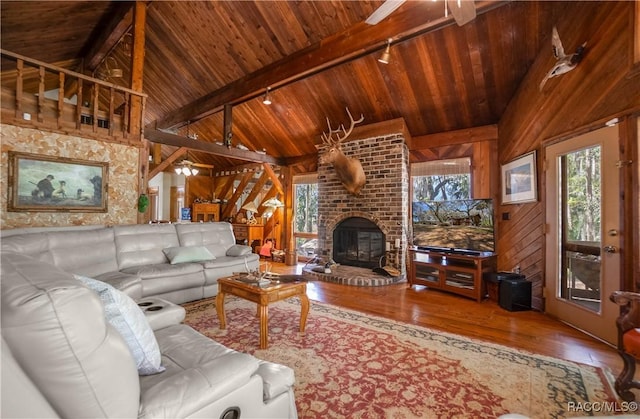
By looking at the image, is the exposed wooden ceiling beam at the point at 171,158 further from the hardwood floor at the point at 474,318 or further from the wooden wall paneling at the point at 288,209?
the hardwood floor at the point at 474,318

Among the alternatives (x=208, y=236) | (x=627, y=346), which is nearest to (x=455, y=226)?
(x=627, y=346)

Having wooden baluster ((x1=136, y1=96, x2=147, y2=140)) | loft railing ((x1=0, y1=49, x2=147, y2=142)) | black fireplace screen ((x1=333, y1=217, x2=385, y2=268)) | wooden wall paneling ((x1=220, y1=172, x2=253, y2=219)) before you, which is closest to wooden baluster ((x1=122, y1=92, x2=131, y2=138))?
loft railing ((x1=0, y1=49, x2=147, y2=142))

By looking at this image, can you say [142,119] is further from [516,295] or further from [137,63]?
[516,295]

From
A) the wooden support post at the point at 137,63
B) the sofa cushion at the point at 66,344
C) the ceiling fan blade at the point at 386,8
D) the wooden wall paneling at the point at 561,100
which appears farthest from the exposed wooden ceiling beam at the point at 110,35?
the wooden wall paneling at the point at 561,100

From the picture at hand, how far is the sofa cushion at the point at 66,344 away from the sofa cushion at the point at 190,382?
0.34 feet

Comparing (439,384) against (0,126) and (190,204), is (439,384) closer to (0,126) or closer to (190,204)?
(0,126)

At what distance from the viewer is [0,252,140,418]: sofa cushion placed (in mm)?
714

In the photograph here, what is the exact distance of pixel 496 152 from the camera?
4.52 metres

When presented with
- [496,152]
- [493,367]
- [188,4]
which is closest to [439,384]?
[493,367]

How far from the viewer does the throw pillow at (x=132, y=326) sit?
1107 millimetres

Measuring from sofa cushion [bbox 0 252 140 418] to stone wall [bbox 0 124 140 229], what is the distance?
13.7 ft

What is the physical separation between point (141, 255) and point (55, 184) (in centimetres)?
175

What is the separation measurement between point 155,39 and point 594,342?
24.8 feet
